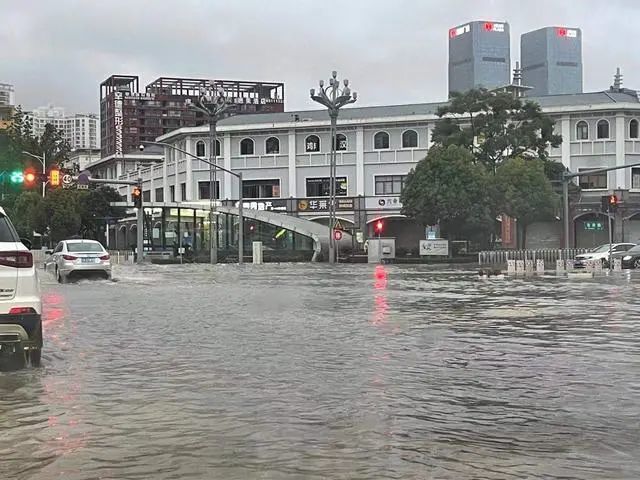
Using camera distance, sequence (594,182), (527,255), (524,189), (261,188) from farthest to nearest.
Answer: (261,188), (594,182), (524,189), (527,255)

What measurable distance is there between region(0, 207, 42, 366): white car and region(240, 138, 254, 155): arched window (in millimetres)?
63759

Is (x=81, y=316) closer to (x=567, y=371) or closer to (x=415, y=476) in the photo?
(x=567, y=371)

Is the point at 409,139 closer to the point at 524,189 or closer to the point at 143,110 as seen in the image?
the point at 524,189

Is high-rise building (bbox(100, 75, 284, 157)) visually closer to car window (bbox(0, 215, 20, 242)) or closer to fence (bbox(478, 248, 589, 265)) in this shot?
fence (bbox(478, 248, 589, 265))

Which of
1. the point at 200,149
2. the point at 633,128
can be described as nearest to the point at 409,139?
the point at 633,128

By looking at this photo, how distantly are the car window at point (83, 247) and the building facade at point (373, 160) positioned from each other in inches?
1296

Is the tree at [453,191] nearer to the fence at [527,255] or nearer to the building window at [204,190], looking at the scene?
the fence at [527,255]

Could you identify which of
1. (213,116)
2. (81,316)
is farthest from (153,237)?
(81,316)

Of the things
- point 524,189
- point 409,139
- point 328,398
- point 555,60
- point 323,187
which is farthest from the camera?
point 555,60

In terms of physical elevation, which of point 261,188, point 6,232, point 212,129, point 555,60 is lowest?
point 6,232

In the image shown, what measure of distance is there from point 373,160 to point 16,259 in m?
61.3

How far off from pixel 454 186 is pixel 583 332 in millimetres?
39651

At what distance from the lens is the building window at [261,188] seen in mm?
71312

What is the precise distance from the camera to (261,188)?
71.8m
